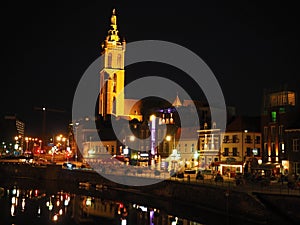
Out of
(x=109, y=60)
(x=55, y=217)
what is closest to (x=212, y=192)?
(x=55, y=217)

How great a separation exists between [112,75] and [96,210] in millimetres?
114738

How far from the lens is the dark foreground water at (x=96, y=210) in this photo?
4644cm

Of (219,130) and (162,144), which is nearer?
(219,130)

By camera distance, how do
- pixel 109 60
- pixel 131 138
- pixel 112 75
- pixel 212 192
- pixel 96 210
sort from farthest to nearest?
pixel 109 60 < pixel 112 75 < pixel 131 138 < pixel 96 210 < pixel 212 192

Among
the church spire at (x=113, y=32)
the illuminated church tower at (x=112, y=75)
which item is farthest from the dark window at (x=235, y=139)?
the church spire at (x=113, y=32)

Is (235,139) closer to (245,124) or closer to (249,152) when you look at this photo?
(245,124)

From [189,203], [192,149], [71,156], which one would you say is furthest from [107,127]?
[189,203]

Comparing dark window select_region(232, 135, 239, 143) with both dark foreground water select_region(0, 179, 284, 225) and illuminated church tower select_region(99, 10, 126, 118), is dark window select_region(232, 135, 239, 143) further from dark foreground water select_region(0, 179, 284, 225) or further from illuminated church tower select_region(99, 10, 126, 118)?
illuminated church tower select_region(99, 10, 126, 118)

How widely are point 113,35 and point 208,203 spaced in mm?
129770

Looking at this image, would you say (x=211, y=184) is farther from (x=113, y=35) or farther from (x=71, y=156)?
(x=113, y=35)

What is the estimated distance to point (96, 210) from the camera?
5641 centimetres

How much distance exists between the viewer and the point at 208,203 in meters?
47.8

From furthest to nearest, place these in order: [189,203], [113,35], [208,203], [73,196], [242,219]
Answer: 1. [113,35]
2. [73,196]
3. [189,203]
4. [208,203]
5. [242,219]

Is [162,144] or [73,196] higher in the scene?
[162,144]
